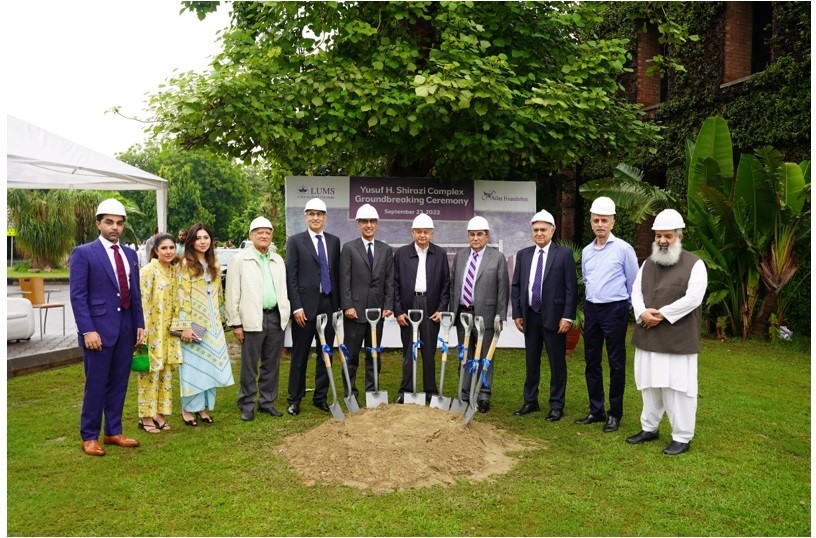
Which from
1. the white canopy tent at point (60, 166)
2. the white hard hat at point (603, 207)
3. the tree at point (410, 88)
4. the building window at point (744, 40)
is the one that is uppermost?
the building window at point (744, 40)

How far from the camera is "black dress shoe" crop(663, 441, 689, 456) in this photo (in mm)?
6090

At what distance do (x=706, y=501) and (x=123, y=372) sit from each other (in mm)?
4652

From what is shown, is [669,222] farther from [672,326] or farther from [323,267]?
[323,267]

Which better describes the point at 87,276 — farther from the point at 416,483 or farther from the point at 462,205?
the point at 462,205

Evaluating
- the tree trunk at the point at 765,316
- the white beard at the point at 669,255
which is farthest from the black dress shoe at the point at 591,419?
the tree trunk at the point at 765,316

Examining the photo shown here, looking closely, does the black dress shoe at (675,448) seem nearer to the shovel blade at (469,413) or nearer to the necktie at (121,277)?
the shovel blade at (469,413)

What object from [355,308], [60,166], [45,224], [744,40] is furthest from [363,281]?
[45,224]

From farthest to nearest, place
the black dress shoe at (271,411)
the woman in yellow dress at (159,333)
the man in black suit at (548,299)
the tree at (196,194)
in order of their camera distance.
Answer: the tree at (196,194) → the black dress shoe at (271,411) → the man in black suit at (548,299) → the woman in yellow dress at (159,333)

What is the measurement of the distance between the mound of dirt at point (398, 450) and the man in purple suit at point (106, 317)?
A: 4.91 feet

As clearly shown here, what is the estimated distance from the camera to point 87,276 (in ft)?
19.1

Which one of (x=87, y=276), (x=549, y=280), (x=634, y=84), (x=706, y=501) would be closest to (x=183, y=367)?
(x=87, y=276)

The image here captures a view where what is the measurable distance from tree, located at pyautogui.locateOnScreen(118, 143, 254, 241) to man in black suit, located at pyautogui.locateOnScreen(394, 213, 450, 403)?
1997 inches

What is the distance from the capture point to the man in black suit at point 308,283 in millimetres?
7379

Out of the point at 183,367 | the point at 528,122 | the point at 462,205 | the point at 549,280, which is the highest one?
the point at 528,122
